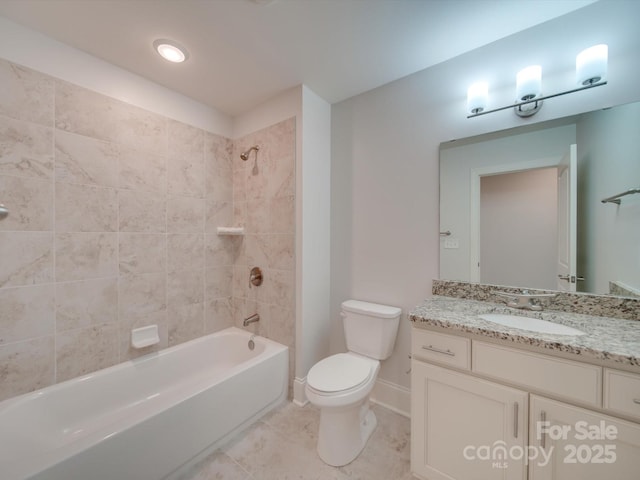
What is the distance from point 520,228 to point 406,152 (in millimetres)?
861

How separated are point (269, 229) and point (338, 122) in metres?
1.08

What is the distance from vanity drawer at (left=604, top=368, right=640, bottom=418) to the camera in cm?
82

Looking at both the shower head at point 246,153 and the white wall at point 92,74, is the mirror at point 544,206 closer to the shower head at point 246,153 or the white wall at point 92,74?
the shower head at point 246,153

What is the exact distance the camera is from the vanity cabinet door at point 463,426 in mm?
1022

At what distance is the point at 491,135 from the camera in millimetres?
1506

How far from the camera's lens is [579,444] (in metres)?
0.91

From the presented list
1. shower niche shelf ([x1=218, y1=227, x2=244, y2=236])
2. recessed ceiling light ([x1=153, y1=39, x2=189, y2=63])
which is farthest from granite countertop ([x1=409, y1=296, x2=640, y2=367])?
recessed ceiling light ([x1=153, y1=39, x2=189, y2=63])

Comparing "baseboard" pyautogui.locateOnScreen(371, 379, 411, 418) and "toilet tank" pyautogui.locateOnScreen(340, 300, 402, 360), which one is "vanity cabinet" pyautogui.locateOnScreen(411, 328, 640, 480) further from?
"baseboard" pyautogui.locateOnScreen(371, 379, 411, 418)

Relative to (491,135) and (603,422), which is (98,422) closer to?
(603,422)

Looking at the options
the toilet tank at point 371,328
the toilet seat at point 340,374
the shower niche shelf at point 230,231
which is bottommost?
the toilet seat at point 340,374

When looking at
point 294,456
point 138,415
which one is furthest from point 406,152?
point 138,415

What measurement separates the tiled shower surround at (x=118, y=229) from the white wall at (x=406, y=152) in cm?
47

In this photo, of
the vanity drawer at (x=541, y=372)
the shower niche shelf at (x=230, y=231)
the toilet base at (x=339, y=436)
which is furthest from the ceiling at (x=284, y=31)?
the toilet base at (x=339, y=436)

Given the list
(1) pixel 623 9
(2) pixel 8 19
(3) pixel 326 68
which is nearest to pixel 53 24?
(2) pixel 8 19
